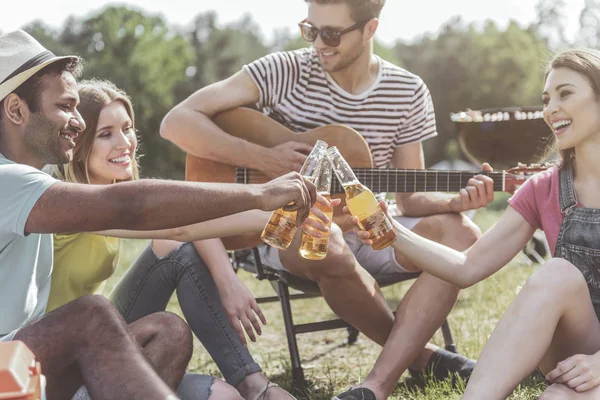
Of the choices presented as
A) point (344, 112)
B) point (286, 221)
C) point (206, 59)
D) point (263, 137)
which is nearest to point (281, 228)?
point (286, 221)

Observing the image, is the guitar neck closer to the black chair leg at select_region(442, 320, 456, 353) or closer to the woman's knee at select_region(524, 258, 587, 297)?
the black chair leg at select_region(442, 320, 456, 353)

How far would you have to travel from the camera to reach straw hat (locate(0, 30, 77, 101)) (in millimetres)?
2533

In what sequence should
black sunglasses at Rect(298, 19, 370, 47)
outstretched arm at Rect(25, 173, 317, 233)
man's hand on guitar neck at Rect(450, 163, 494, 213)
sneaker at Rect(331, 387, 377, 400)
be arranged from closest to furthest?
1. outstretched arm at Rect(25, 173, 317, 233)
2. sneaker at Rect(331, 387, 377, 400)
3. man's hand on guitar neck at Rect(450, 163, 494, 213)
4. black sunglasses at Rect(298, 19, 370, 47)

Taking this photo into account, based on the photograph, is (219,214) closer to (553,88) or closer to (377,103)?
(553,88)

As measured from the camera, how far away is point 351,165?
3922mm

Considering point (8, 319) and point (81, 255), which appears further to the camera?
point (81, 255)

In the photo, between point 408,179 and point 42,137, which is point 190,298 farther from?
point 408,179

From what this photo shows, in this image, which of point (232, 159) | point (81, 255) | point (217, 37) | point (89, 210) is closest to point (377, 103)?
point (232, 159)

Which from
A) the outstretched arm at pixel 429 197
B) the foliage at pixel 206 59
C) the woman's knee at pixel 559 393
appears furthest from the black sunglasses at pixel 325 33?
the foliage at pixel 206 59

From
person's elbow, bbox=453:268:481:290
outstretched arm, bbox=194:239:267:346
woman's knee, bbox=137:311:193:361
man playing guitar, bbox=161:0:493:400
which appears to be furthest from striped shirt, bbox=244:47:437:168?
woman's knee, bbox=137:311:193:361

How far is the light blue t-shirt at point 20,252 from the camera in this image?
7.48 feet

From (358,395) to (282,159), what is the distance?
1.30 metres

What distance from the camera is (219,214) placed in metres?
2.40

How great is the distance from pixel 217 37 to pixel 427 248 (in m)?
43.2
